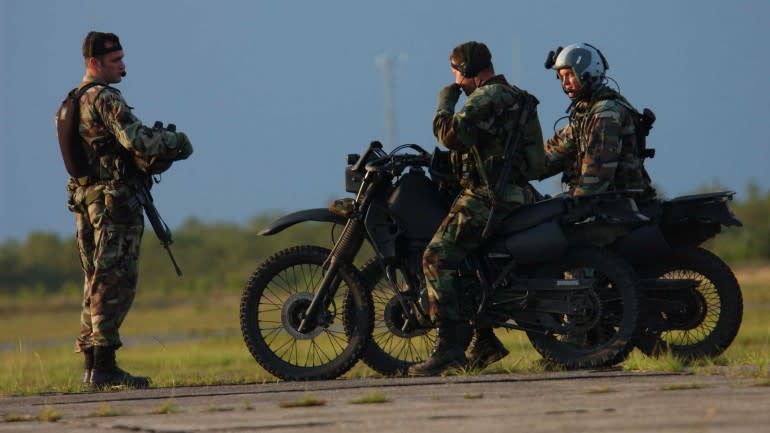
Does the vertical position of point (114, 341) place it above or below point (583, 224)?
below

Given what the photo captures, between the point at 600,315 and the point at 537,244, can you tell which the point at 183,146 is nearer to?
the point at 537,244

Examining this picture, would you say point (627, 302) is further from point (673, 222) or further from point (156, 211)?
point (156, 211)

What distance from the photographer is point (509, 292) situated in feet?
33.2

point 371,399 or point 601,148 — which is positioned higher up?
point 601,148

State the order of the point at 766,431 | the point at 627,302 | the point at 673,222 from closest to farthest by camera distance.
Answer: the point at 766,431 → the point at 627,302 → the point at 673,222

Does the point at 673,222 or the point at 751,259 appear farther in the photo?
the point at 751,259

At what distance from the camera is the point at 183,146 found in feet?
34.6

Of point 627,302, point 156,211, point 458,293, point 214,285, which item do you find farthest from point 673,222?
point 214,285

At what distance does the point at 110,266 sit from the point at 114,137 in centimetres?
89

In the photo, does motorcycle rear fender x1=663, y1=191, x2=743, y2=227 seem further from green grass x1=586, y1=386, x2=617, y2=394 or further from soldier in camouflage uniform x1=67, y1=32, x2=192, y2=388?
soldier in camouflage uniform x1=67, y1=32, x2=192, y2=388

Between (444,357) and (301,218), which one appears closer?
(444,357)

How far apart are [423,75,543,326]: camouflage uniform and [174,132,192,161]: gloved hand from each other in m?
1.76

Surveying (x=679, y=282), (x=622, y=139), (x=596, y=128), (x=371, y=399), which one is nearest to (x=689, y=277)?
(x=679, y=282)

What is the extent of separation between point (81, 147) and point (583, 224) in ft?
11.5
